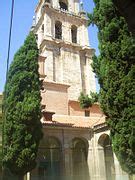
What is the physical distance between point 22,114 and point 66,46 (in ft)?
68.1

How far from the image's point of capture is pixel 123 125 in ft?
38.2

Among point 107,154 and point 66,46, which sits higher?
point 66,46

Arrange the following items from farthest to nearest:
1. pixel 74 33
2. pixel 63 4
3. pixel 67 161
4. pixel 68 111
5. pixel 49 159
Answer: pixel 63 4, pixel 74 33, pixel 68 111, pixel 49 159, pixel 67 161

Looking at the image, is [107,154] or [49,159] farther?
[107,154]

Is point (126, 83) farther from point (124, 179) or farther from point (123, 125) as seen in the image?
point (124, 179)

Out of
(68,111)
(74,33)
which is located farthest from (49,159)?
(74,33)

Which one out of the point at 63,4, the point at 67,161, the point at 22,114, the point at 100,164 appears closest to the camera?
the point at 22,114

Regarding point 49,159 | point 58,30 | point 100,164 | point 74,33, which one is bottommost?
point 100,164

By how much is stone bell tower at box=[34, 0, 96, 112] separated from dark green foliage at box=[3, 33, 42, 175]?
544 inches

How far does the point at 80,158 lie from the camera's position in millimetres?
21641

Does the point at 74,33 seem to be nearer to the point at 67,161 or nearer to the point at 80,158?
the point at 80,158

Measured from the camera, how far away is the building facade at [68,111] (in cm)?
1987

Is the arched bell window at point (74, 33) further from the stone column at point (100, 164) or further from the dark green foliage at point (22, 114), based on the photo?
the stone column at point (100, 164)

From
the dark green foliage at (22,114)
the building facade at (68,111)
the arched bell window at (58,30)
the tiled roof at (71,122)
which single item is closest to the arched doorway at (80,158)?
the building facade at (68,111)
